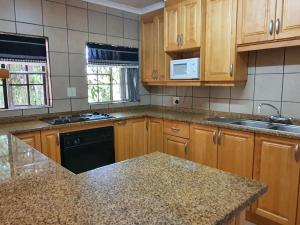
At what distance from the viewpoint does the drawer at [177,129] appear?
2730mm

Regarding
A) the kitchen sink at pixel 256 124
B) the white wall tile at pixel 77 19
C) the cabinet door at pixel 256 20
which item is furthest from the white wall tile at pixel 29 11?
the kitchen sink at pixel 256 124

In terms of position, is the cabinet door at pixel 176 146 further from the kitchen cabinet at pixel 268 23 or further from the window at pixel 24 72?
the window at pixel 24 72

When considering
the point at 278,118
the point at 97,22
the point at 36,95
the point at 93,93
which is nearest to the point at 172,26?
the point at 97,22

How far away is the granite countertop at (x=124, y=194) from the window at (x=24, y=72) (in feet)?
5.55

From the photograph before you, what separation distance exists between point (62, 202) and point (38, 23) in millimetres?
2501

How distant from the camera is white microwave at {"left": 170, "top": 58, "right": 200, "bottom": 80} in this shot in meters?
2.73

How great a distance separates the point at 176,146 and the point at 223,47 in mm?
1285

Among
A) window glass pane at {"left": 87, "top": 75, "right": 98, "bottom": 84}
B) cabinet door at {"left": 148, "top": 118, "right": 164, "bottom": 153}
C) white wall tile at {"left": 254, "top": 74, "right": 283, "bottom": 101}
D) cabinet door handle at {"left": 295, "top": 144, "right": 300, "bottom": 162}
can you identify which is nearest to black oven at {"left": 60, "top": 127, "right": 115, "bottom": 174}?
cabinet door at {"left": 148, "top": 118, "right": 164, "bottom": 153}

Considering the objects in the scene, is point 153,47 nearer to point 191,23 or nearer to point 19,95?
point 191,23

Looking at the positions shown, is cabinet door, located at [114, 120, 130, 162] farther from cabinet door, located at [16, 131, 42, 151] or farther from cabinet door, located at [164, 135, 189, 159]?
cabinet door, located at [16, 131, 42, 151]

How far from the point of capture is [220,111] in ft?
9.74

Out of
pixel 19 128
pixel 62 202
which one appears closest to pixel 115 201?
pixel 62 202

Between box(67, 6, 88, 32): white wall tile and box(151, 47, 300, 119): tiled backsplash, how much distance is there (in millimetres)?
1803

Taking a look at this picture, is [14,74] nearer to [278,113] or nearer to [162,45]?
[162,45]
